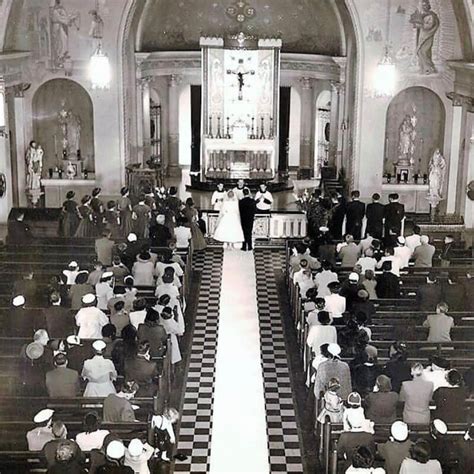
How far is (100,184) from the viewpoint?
27047mm

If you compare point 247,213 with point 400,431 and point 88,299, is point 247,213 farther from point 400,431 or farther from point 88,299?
point 400,431

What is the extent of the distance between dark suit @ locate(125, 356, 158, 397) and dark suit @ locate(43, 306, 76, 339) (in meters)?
2.26

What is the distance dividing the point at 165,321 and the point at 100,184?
12.7m

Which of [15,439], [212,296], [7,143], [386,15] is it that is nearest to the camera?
[15,439]

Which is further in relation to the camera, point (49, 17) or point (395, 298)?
point (49, 17)

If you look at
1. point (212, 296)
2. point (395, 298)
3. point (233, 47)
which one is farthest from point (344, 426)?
point (233, 47)

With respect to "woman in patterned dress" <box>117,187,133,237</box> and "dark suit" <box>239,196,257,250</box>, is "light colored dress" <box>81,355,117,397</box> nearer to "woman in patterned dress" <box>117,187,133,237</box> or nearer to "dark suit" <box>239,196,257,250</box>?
"woman in patterned dress" <box>117,187,133,237</box>

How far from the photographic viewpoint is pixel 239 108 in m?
30.5

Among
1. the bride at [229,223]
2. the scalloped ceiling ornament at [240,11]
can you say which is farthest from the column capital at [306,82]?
the bride at [229,223]

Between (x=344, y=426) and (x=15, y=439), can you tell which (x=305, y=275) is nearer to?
(x=344, y=426)

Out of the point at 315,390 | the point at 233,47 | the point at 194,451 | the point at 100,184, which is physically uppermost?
the point at 233,47

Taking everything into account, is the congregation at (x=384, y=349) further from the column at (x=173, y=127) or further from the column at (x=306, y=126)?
the column at (x=173, y=127)

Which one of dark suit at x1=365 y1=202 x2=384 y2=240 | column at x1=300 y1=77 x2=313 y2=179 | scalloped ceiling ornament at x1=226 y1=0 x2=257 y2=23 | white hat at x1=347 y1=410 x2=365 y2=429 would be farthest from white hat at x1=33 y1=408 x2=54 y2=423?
column at x1=300 y1=77 x2=313 y2=179

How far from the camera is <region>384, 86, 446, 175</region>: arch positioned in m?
27.5
